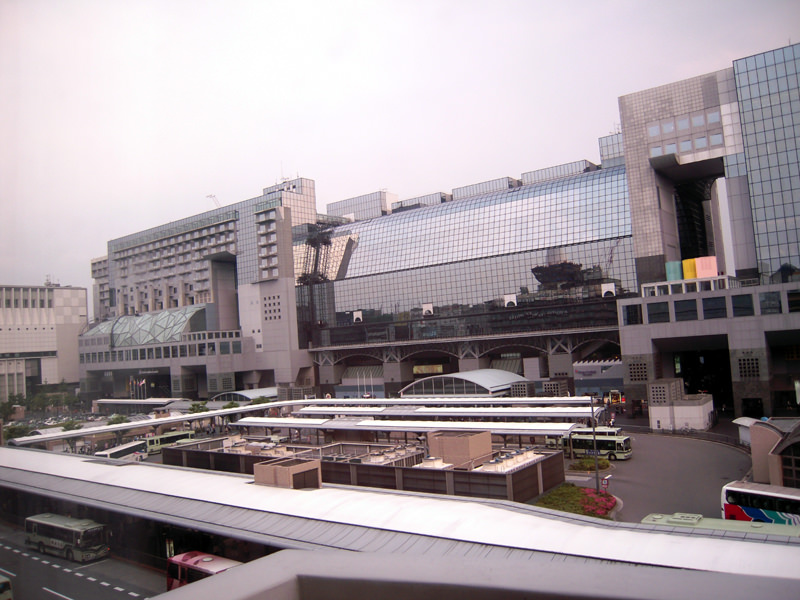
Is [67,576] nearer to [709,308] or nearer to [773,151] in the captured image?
[709,308]

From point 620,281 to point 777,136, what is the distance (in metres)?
20.6

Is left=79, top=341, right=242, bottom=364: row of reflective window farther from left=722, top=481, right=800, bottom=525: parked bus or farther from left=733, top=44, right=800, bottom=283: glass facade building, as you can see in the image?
left=722, top=481, right=800, bottom=525: parked bus

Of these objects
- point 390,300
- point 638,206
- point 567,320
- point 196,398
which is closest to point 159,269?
point 196,398

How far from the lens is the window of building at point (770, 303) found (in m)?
46.0

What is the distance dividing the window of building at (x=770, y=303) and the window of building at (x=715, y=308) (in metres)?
2.63

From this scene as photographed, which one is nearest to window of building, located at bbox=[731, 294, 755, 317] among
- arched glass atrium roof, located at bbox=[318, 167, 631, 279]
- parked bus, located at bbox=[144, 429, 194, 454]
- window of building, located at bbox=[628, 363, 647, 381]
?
window of building, located at bbox=[628, 363, 647, 381]

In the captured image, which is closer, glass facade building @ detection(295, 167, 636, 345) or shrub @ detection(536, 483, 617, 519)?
shrub @ detection(536, 483, 617, 519)

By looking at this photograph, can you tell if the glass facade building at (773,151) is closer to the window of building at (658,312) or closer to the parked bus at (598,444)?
the window of building at (658,312)

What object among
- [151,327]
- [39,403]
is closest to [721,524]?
[39,403]

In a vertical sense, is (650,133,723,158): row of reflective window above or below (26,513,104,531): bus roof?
above

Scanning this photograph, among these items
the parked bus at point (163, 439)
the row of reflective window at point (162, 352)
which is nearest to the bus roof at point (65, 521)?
the parked bus at point (163, 439)

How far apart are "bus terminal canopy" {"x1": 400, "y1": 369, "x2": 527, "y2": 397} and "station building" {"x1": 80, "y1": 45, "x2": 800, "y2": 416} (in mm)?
4521

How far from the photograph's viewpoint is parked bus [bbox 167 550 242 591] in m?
17.0

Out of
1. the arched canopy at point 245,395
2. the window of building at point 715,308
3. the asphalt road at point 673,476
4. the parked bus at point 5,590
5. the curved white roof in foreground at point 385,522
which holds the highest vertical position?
the window of building at point 715,308
